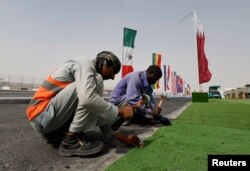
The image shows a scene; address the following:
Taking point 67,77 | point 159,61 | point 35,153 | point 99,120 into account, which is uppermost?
point 159,61

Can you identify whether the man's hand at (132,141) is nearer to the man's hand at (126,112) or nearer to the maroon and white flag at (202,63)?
the man's hand at (126,112)

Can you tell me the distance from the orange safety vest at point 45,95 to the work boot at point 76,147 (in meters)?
0.36

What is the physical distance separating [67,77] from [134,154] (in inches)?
36.6

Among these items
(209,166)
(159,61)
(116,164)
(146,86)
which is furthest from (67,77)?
(159,61)

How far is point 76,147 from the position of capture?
7.59 ft

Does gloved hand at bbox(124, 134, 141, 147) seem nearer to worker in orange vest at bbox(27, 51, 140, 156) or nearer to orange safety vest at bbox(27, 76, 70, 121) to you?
worker in orange vest at bbox(27, 51, 140, 156)

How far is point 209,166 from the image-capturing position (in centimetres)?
189

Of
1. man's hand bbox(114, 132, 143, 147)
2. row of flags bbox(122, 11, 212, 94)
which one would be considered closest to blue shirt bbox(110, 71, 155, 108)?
man's hand bbox(114, 132, 143, 147)

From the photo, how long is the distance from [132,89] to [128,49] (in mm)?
7321

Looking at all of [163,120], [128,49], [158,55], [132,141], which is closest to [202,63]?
[158,55]

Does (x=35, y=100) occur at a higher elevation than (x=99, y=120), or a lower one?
higher

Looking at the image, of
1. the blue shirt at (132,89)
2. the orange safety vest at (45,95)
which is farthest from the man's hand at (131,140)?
the blue shirt at (132,89)

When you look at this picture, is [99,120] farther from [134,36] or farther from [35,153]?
[134,36]

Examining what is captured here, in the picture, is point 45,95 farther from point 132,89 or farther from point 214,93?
point 214,93
